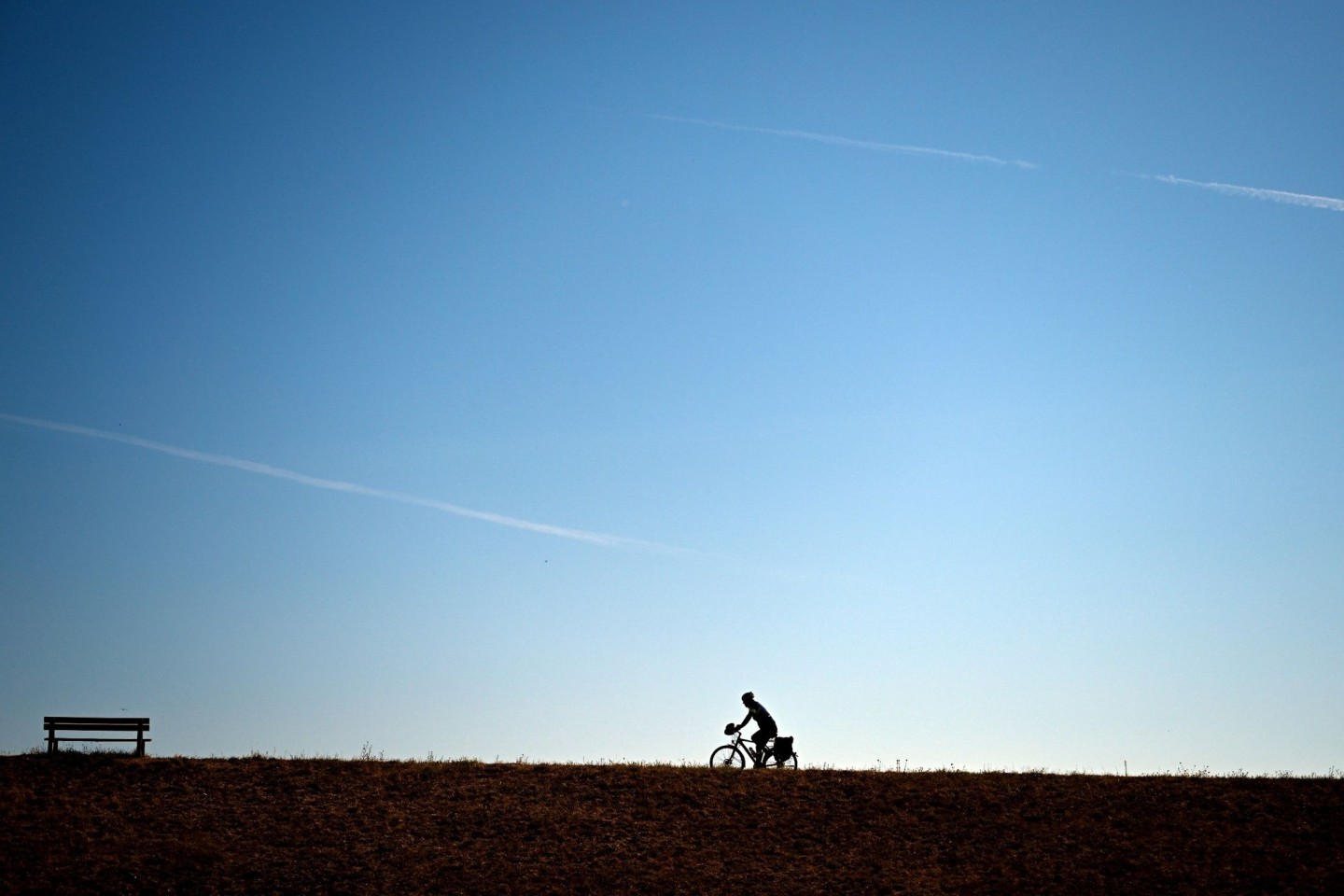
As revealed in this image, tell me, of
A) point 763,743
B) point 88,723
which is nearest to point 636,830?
point 763,743

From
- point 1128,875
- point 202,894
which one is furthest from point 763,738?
point 202,894

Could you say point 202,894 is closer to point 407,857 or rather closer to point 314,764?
point 407,857

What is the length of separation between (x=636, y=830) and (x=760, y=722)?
615cm

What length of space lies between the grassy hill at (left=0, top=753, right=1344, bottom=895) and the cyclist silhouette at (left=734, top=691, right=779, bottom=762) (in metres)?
1.30

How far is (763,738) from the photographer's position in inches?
1266

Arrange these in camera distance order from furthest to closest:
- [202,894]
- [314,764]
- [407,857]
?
[314,764] < [407,857] < [202,894]

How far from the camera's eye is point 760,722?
32156 mm

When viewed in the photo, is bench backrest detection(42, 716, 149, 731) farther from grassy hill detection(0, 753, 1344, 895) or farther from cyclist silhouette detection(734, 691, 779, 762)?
cyclist silhouette detection(734, 691, 779, 762)

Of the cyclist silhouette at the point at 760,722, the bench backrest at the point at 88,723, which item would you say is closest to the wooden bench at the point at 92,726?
the bench backrest at the point at 88,723

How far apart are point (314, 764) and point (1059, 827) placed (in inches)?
737

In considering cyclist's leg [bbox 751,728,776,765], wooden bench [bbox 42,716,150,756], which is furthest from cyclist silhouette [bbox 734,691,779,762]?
wooden bench [bbox 42,716,150,756]

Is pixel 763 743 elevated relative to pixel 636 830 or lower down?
elevated

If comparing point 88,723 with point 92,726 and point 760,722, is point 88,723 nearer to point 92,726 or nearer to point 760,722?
point 92,726

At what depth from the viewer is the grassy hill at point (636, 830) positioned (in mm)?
24312
